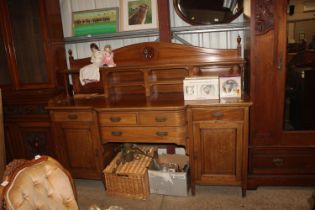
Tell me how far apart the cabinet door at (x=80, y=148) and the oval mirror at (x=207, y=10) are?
1.45m

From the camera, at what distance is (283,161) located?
223 cm

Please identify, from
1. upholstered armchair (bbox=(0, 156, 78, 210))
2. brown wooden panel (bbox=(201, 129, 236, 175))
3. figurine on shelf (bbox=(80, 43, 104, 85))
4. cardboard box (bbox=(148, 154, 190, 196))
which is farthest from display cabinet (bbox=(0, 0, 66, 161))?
brown wooden panel (bbox=(201, 129, 236, 175))

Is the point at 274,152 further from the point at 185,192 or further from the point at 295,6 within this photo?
the point at 295,6

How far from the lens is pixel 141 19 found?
271 cm

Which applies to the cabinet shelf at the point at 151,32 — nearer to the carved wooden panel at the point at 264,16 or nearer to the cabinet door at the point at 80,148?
the carved wooden panel at the point at 264,16

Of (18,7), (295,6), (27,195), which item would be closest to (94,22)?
(18,7)

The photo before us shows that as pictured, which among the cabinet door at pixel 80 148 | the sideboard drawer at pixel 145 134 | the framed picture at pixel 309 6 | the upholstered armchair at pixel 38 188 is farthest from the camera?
the cabinet door at pixel 80 148

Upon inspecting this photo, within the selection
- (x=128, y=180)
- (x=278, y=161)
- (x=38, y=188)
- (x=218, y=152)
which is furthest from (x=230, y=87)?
(x=38, y=188)

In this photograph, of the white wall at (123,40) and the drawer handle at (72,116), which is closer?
the drawer handle at (72,116)

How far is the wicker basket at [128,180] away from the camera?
2307 millimetres

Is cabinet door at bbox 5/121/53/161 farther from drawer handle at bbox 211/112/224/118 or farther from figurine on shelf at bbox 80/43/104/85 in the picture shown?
drawer handle at bbox 211/112/224/118

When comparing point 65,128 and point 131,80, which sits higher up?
point 131,80

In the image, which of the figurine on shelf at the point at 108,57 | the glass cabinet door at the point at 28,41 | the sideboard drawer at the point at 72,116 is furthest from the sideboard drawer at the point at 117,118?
the glass cabinet door at the point at 28,41

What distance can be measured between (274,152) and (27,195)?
6.43ft
